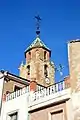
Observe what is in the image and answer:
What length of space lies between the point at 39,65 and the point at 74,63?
Result: 1203 inches

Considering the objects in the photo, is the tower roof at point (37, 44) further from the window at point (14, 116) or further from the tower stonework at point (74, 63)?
the tower stonework at point (74, 63)

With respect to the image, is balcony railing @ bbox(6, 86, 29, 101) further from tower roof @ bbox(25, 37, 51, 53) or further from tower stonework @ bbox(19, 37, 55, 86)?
tower roof @ bbox(25, 37, 51, 53)

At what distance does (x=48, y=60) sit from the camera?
4972 centimetres

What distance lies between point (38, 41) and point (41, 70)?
Result: 737 cm

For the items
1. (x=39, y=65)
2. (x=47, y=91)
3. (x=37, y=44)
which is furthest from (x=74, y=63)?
(x=37, y=44)

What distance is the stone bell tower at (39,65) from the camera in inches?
1853

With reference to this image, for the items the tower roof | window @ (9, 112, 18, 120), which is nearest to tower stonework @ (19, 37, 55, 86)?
the tower roof

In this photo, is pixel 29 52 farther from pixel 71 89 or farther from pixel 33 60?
pixel 71 89

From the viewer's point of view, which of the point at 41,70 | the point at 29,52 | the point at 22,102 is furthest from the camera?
the point at 29,52

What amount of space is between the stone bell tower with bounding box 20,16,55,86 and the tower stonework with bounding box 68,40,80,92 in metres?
28.1

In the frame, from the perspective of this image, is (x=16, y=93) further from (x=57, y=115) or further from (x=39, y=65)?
(x=39, y=65)

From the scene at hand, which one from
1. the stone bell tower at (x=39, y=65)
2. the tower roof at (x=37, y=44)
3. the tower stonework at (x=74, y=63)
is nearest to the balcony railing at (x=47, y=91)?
the tower stonework at (x=74, y=63)

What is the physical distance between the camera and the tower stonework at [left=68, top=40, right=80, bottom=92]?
54.5 feet

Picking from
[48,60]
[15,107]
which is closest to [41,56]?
[48,60]
